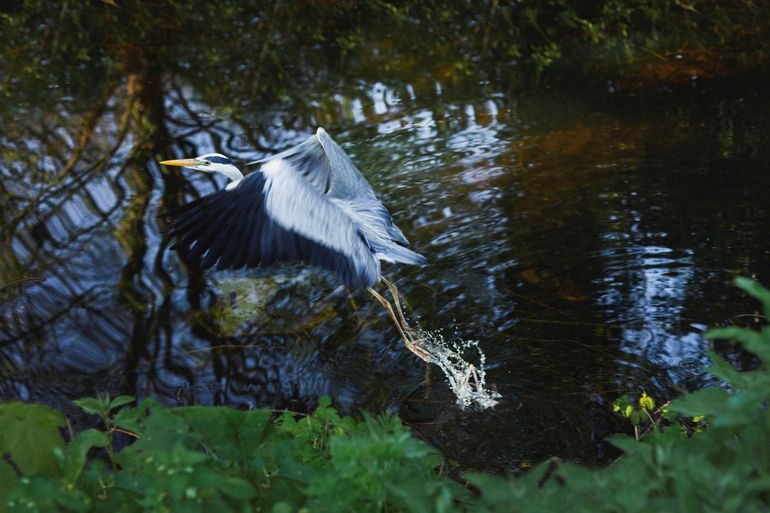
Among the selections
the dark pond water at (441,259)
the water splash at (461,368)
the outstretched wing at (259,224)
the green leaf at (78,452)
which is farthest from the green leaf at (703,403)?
the outstretched wing at (259,224)

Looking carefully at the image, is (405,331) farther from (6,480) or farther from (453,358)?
(6,480)

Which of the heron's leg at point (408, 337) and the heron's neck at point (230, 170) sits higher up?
the heron's neck at point (230, 170)

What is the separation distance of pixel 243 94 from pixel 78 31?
8.70 ft

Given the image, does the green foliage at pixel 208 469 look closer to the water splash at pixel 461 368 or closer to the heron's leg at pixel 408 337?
the water splash at pixel 461 368

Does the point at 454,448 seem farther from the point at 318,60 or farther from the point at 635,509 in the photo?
the point at 318,60

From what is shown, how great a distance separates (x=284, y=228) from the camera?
3816 millimetres

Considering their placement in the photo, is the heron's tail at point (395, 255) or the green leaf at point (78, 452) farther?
the heron's tail at point (395, 255)

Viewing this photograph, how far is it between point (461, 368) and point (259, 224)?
120 cm

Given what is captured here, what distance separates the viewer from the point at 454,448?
142 inches

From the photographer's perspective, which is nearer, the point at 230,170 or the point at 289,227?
the point at 289,227

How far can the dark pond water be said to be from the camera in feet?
13.2

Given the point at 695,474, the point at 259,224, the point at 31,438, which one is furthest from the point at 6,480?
the point at 259,224

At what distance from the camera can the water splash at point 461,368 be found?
3.85 meters

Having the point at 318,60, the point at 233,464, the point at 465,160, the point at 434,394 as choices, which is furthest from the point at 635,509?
the point at 318,60
